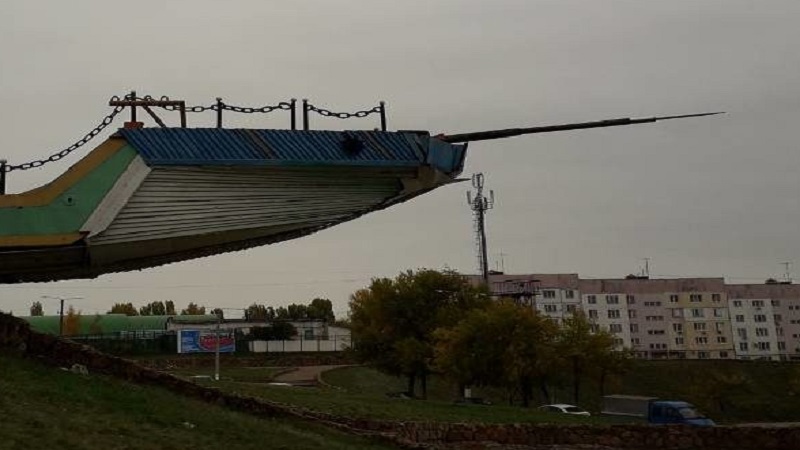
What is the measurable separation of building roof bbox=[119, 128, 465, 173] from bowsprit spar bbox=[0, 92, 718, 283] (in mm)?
21

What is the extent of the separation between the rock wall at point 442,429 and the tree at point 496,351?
13610 millimetres

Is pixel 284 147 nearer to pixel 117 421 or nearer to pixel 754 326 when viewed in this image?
pixel 117 421

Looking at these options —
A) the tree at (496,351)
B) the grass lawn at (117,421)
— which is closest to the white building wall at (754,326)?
the tree at (496,351)

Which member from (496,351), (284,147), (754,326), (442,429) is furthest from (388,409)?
(754,326)

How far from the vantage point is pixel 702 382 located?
163ft

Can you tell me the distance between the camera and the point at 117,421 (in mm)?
11695

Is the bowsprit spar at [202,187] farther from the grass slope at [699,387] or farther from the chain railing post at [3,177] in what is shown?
the grass slope at [699,387]

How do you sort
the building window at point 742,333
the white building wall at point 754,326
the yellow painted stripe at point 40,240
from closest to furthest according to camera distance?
the yellow painted stripe at point 40,240 → the building window at point 742,333 → the white building wall at point 754,326

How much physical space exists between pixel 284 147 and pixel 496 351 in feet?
74.5

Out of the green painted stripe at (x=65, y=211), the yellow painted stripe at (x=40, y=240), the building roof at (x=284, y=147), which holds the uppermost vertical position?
the building roof at (x=284, y=147)

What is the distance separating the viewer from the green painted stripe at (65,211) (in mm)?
14102

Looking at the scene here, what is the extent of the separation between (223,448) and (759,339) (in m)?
96.7

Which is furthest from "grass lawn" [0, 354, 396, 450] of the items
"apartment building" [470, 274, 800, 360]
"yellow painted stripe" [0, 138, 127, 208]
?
"apartment building" [470, 274, 800, 360]

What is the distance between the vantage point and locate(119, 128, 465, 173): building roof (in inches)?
567
